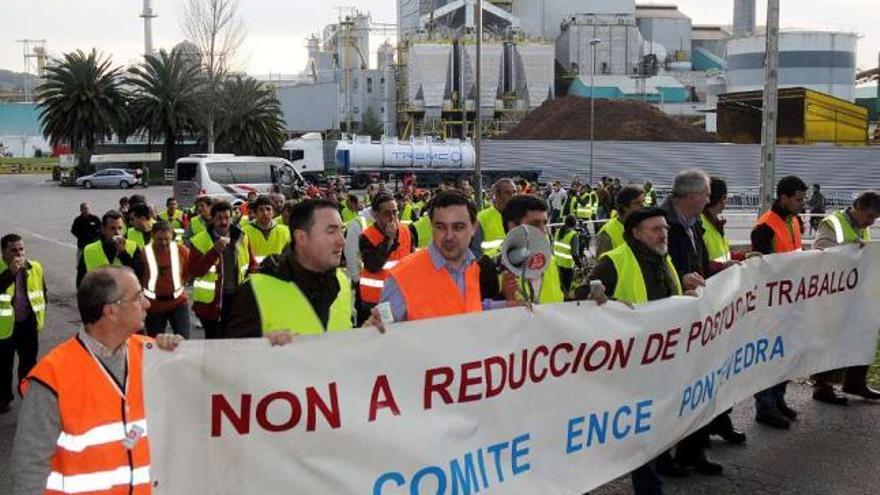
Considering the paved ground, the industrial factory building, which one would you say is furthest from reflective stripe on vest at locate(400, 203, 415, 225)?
the industrial factory building

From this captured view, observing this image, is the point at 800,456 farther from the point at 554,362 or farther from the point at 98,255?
the point at 98,255

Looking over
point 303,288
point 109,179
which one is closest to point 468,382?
point 303,288

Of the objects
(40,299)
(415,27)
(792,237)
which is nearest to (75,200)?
(40,299)

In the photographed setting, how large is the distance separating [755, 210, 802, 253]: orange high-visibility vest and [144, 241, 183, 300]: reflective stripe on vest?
496cm

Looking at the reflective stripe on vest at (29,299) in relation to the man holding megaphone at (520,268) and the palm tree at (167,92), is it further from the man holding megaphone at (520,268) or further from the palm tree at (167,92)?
the palm tree at (167,92)

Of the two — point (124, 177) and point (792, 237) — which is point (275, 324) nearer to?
point (792, 237)

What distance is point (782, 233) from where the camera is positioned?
7.55 m

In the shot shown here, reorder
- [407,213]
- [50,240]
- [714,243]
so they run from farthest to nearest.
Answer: [50,240]
[407,213]
[714,243]

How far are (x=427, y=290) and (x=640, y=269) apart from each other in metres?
1.45

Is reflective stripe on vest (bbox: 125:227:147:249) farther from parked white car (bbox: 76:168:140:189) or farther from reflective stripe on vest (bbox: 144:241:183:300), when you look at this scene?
parked white car (bbox: 76:168:140:189)

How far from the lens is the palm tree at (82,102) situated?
64375 mm

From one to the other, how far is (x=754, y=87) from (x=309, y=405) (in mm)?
77822

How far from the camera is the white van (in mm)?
39094

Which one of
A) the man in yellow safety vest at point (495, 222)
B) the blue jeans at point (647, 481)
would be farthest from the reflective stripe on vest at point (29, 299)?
the blue jeans at point (647, 481)
